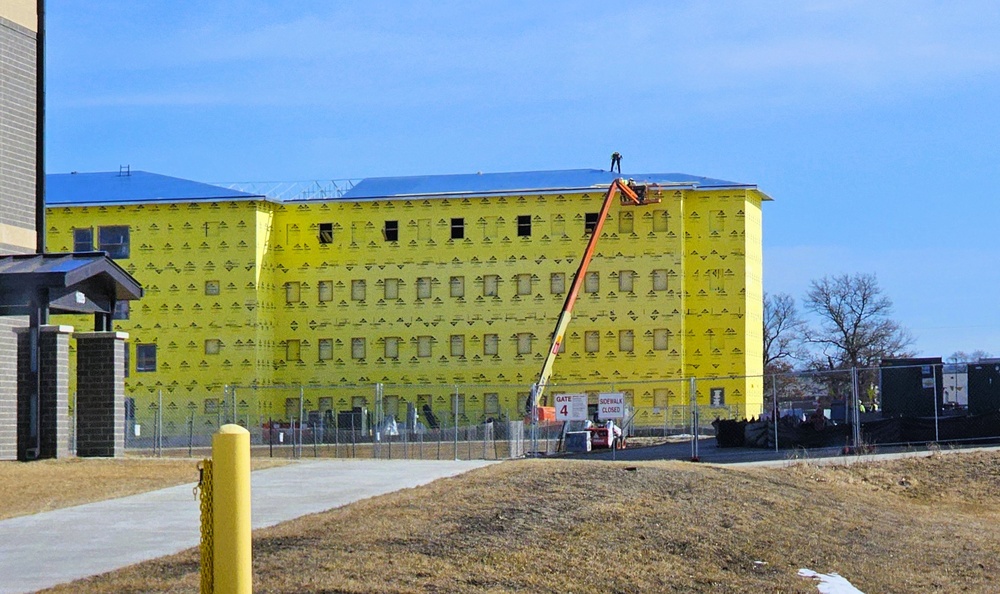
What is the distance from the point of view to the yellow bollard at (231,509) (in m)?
9.06

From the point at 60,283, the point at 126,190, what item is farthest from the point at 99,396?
the point at 126,190

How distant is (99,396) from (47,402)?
1389mm

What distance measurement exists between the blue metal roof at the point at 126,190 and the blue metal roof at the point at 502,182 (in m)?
7.20

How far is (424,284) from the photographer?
82250 millimetres

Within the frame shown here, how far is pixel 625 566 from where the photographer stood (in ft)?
44.7

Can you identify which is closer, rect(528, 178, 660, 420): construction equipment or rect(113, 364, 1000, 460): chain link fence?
rect(113, 364, 1000, 460): chain link fence

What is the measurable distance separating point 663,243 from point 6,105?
2129 inches

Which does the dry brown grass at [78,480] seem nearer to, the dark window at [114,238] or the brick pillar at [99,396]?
the brick pillar at [99,396]

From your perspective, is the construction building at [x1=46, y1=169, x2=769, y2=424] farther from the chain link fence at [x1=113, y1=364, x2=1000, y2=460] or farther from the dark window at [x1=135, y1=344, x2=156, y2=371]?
the chain link fence at [x1=113, y1=364, x2=1000, y2=460]

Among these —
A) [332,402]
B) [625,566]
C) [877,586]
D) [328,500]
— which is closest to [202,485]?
[625,566]

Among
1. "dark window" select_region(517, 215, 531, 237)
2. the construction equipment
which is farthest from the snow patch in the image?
"dark window" select_region(517, 215, 531, 237)

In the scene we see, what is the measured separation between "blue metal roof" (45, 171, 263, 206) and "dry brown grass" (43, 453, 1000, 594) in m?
61.7

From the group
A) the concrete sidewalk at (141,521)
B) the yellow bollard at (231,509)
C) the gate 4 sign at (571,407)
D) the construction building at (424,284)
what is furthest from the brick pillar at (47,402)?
the construction building at (424,284)

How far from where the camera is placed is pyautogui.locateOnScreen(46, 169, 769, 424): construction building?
80125mm
